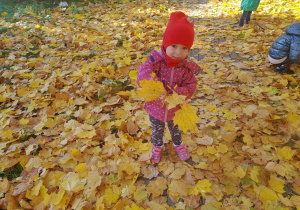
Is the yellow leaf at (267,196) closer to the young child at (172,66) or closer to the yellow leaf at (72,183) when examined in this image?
the young child at (172,66)

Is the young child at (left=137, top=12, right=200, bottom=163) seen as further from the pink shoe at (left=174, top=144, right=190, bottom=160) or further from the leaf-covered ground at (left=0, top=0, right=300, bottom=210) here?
the leaf-covered ground at (left=0, top=0, right=300, bottom=210)

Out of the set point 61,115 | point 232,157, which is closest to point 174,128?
point 232,157

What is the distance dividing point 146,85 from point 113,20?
5020 millimetres

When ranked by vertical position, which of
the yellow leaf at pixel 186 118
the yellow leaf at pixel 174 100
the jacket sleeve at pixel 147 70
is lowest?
the yellow leaf at pixel 186 118

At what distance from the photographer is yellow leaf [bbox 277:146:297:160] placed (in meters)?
1.79

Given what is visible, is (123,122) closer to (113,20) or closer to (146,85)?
(146,85)

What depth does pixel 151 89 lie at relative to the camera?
4.16 feet

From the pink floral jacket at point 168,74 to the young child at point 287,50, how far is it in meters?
2.16

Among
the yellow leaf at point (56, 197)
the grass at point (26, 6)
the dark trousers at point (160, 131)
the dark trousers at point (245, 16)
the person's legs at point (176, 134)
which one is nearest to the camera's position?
the yellow leaf at point (56, 197)

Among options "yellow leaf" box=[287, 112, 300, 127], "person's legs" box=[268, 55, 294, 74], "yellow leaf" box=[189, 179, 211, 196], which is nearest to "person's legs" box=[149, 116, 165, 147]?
"yellow leaf" box=[189, 179, 211, 196]

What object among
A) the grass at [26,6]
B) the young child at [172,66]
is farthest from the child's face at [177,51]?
the grass at [26,6]

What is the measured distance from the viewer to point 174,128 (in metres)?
1.80

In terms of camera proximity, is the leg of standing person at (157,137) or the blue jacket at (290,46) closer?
the leg of standing person at (157,137)

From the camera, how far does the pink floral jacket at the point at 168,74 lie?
1.40 metres
